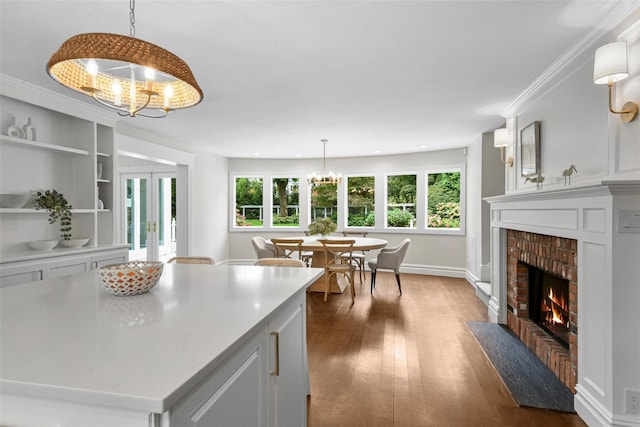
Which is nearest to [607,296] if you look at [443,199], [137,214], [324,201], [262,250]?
[262,250]

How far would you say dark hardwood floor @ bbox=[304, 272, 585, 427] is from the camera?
2148mm

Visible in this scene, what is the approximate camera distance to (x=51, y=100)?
135 inches

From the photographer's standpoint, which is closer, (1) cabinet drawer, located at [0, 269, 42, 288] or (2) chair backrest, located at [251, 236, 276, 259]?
(1) cabinet drawer, located at [0, 269, 42, 288]

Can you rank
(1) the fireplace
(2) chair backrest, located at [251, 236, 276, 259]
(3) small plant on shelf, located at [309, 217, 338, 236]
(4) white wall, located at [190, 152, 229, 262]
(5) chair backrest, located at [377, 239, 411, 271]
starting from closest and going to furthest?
(1) the fireplace < (5) chair backrest, located at [377, 239, 411, 271] < (2) chair backrest, located at [251, 236, 276, 259] < (3) small plant on shelf, located at [309, 217, 338, 236] < (4) white wall, located at [190, 152, 229, 262]

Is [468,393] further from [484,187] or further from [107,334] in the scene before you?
[484,187]

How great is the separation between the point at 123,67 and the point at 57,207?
9.11ft

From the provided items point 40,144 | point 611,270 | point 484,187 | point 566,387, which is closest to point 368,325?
point 566,387

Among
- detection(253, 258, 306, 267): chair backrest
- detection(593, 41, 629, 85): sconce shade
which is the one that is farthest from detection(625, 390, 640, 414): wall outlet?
detection(253, 258, 306, 267): chair backrest

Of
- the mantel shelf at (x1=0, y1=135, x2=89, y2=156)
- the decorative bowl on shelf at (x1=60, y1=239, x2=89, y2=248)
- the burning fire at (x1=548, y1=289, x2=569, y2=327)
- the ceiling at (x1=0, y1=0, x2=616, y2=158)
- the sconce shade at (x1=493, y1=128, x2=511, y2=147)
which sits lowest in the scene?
Result: the burning fire at (x1=548, y1=289, x2=569, y2=327)

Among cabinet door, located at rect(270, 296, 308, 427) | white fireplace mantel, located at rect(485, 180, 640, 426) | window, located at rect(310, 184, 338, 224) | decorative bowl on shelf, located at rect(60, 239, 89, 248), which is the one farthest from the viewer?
window, located at rect(310, 184, 338, 224)

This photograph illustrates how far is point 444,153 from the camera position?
6.64 metres

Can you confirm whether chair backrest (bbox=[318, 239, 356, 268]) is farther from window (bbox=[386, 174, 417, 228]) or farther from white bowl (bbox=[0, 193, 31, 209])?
white bowl (bbox=[0, 193, 31, 209])

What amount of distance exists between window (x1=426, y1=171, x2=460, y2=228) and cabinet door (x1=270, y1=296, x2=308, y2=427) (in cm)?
553

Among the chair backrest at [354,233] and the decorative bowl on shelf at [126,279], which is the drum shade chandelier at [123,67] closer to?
the decorative bowl on shelf at [126,279]
